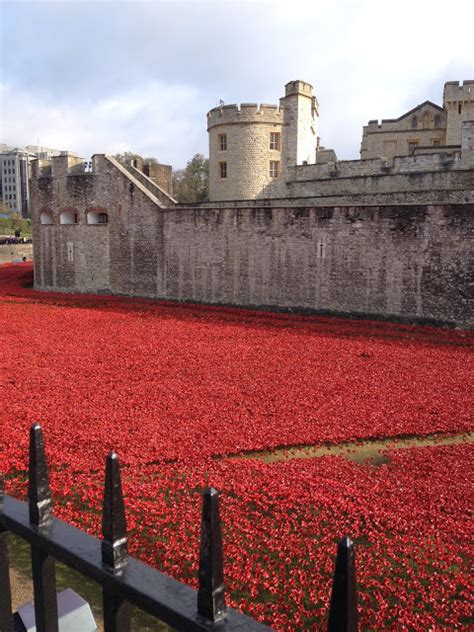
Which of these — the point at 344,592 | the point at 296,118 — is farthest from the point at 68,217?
the point at 344,592

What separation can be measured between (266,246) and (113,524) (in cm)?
1784

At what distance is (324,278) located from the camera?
18.0m

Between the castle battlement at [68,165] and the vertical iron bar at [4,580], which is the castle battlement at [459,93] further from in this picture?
the vertical iron bar at [4,580]

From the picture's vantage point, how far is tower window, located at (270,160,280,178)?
3106 cm

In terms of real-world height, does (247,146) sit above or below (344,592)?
above

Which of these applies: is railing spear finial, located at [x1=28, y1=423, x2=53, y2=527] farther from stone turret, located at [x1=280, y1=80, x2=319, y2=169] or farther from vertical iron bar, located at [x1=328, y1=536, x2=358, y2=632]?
stone turret, located at [x1=280, y1=80, x2=319, y2=169]

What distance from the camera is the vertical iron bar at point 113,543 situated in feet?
4.96

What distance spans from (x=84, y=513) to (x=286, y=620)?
2.37m

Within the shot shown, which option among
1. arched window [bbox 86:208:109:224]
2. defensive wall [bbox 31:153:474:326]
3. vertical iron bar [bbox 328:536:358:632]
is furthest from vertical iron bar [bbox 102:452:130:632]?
arched window [bbox 86:208:109:224]

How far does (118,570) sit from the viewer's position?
1546mm

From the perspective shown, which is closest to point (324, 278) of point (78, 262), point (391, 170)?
point (391, 170)

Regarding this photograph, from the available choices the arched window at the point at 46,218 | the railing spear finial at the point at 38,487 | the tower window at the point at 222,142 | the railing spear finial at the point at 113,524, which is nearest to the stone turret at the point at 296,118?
the tower window at the point at 222,142

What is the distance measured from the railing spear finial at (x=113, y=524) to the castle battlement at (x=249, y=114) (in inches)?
1215

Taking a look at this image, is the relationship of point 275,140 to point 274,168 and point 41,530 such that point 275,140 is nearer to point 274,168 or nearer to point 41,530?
point 274,168
